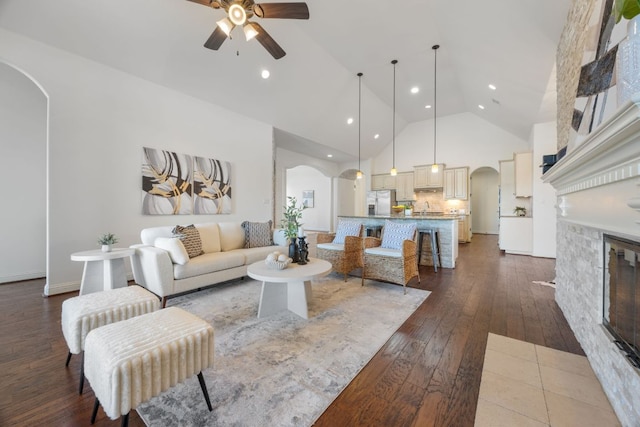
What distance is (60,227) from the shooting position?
312 centimetres

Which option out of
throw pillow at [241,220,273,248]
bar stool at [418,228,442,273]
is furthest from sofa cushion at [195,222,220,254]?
bar stool at [418,228,442,273]

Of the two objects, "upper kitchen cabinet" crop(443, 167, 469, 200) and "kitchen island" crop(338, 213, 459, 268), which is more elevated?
"upper kitchen cabinet" crop(443, 167, 469, 200)

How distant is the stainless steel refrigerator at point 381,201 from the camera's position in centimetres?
852

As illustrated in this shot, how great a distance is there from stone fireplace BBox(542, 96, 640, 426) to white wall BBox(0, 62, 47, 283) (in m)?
5.93

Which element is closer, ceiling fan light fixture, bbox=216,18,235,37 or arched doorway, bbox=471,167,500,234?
ceiling fan light fixture, bbox=216,18,235,37

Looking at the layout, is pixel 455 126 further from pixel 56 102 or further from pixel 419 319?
pixel 56 102

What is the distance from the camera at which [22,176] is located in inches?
140

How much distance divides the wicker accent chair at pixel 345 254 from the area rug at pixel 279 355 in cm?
52

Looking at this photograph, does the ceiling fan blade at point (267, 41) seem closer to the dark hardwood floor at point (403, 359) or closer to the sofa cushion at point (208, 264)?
the sofa cushion at point (208, 264)

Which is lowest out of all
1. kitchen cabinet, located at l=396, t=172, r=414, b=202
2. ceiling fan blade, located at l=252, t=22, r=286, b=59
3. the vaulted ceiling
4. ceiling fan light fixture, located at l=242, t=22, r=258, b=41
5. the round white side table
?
the round white side table

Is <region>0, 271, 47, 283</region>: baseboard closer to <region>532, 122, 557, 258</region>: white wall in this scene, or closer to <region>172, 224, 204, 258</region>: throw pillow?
<region>172, 224, 204, 258</region>: throw pillow

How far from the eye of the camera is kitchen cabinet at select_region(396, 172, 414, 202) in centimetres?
842

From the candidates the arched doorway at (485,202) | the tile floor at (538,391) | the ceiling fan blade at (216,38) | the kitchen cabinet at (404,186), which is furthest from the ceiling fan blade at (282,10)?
the arched doorway at (485,202)

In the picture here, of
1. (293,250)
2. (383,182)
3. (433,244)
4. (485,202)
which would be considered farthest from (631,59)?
→ (485,202)
